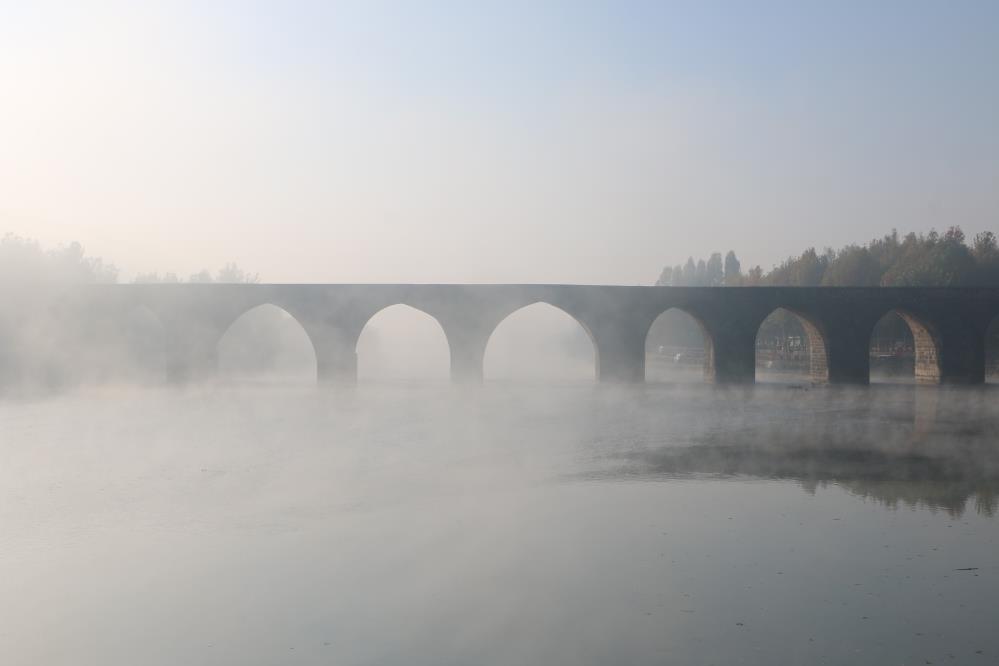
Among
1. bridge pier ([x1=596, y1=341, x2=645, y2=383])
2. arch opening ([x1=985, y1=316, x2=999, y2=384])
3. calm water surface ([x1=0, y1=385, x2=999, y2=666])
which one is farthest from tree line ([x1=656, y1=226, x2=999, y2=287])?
calm water surface ([x1=0, y1=385, x2=999, y2=666])

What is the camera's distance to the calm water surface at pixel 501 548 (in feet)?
18.7

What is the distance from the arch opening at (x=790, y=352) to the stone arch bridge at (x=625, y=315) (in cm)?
25

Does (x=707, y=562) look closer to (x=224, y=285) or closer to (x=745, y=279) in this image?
(x=224, y=285)

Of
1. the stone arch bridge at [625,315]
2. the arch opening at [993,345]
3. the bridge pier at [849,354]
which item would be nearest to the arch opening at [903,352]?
the stone arch bridge at [625,315]

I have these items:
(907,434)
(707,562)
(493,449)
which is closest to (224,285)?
(493,449)

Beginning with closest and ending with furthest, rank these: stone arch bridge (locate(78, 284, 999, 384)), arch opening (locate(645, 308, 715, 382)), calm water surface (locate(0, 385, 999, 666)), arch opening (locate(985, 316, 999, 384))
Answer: calm water surface (locate(0, 385, 999, 666)), stone arch bridge (locate(78, 284, 999, 384)), arch opening (locate(985, 316, 999, 384)), arch opening (locate(645, 308, 715, 382))

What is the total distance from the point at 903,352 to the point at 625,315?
786 inches

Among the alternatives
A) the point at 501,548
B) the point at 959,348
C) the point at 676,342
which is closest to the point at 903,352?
the point at 959,348

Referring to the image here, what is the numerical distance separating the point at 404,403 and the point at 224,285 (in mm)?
11816

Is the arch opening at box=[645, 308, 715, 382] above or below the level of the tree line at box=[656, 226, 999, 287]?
below

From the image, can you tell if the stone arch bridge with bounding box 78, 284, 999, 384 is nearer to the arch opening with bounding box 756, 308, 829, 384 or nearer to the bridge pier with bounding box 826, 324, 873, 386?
the bridge pier with bounding box 826, 324, 873, 386

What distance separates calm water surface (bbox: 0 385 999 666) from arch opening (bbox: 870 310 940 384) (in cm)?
1755

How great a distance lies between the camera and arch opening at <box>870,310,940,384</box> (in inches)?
1267

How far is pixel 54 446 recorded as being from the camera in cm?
1488
